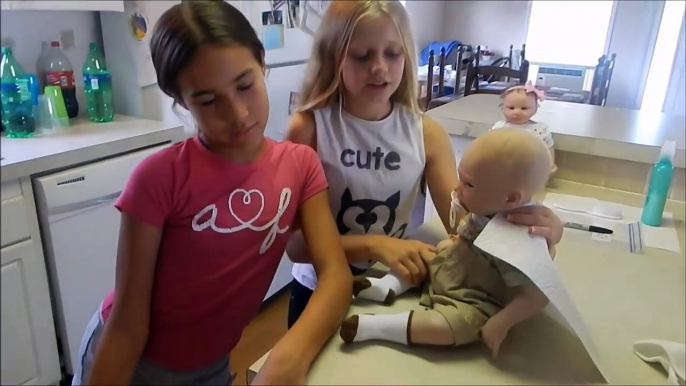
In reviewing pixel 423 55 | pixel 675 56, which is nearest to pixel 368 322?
pixel 423 55

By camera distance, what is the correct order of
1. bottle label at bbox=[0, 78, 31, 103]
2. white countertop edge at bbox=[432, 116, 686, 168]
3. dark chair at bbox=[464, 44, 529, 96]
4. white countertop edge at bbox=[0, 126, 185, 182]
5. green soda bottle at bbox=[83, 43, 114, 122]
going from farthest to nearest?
dark chair at bbox=[464, 44, 529, 96]
white countertop edge at bbox=[432, 116, 686, 168]
green soda bottle at bbox=[83, 43, 114, 122]
white countertop edge at bbox=[0, 126, 185, 182]
bottle label at bbox=[0, 78, 31, 103]

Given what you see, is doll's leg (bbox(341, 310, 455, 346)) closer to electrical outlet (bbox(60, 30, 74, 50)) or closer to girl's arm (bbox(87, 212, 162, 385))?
girl's arm (bbox(87, 212, 162, 385))

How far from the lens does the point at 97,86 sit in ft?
2.64

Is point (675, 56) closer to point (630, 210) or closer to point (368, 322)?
point (630, 210)

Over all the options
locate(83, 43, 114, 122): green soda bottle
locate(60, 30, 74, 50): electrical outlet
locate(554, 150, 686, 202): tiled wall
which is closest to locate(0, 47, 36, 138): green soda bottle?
locate(83, 43, 114, 122): green soda bottle

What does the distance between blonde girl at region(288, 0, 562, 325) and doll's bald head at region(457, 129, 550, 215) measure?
0.16 m

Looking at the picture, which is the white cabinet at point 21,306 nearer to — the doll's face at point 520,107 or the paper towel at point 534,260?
the paper towel at point 534,260

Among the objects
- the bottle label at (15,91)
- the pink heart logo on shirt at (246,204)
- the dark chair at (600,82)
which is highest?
the bottle label at (15,91)

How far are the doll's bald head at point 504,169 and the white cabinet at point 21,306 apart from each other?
0.41 m

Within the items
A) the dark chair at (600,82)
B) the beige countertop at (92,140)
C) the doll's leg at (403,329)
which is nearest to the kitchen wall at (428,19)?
the dark chair at (600,82)

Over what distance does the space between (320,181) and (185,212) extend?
187mm

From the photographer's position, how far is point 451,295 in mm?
573

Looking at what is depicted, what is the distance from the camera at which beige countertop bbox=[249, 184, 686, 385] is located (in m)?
0.52

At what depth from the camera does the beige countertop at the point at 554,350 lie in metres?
0.52
